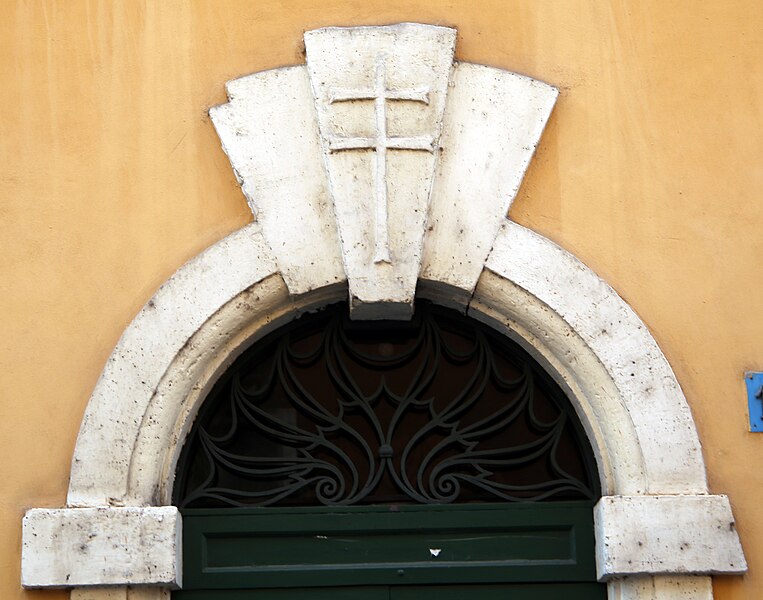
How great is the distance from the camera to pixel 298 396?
4.95 m

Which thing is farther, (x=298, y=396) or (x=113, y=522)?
(x=298, y=396)

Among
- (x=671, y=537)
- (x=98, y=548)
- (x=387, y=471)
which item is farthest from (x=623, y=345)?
(x=98, y=548)

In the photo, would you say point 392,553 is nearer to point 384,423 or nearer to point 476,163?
point 384,423

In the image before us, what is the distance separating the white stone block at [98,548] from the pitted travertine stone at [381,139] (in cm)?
105

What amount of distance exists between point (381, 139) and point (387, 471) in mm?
1174

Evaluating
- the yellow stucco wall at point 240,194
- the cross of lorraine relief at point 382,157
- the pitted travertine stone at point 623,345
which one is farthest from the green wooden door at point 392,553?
the cross of lorraine relief at point 382,157

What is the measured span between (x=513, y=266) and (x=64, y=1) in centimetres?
191

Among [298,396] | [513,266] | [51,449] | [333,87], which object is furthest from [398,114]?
[51,449]

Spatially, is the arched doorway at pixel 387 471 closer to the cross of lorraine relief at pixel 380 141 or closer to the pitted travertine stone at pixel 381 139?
the pitted travertine stone at pixel 381 139

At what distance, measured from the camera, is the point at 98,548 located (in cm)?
450

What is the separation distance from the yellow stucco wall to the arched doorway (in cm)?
47

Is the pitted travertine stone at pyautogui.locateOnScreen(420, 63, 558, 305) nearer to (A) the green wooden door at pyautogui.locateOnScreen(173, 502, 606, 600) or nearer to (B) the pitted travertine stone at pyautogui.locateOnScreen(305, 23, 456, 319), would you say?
(B) the pitted travertine stone at pyautogui.locateOnScreen(305, 23, 456, 319)

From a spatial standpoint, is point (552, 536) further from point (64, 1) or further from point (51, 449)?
point (64, 1)

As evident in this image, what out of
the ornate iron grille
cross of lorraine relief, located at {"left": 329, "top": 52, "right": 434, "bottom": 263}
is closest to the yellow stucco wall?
cross of lorraine relief, located at {"left": 329, "top": 52, "right": 434, "bottom": 263}
